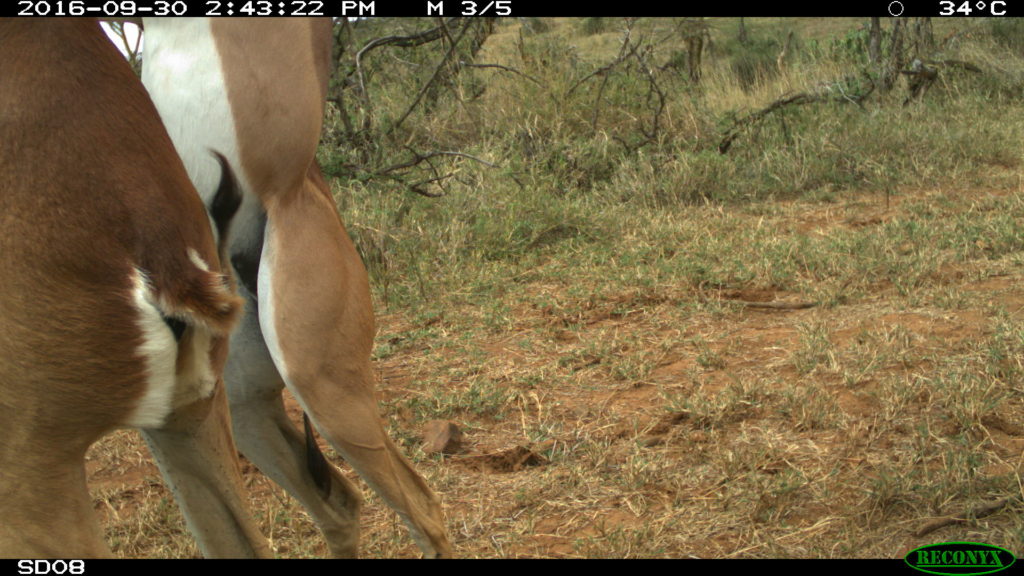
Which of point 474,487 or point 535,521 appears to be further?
point 474,487

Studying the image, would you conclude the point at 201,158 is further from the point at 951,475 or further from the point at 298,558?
the point at 951,475

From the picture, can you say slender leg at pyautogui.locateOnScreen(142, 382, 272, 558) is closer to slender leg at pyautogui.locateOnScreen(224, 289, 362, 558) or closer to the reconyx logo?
slender leg at pyautogui.locateOnScreen(224, 289, 362, 558)

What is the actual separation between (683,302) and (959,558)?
2.26m

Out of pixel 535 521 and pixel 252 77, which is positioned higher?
pixel 252 77

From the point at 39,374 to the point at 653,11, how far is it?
589cm

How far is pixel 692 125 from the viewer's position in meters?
7.37

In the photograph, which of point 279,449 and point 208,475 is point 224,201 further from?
point 279,449

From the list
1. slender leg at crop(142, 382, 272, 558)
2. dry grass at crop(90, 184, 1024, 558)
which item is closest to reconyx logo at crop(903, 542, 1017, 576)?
dry grass at crop(90, 184, 1024, 558)

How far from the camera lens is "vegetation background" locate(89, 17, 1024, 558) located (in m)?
2.75

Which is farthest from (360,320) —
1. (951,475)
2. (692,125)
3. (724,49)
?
(724,49)

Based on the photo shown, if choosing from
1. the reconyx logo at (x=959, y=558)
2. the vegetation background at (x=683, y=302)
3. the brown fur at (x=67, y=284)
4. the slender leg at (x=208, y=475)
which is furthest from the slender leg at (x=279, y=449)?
the reconyx logo at (x=959, y=558)

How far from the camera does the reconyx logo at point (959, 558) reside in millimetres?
2186

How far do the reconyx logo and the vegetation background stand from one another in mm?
60

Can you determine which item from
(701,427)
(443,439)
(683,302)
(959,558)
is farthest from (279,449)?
(683,302)
